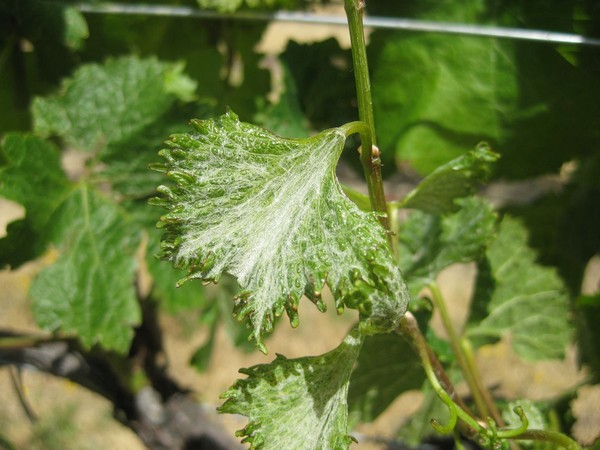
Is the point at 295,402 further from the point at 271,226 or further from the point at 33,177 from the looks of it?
the point at 33,177

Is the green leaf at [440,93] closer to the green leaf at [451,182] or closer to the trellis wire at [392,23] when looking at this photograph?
the trellis wire at [392,23]

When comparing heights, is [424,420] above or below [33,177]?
below

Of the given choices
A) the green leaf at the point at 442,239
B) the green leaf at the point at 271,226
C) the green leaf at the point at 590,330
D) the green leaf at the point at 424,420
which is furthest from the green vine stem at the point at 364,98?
the green leaf at the point at 424,420

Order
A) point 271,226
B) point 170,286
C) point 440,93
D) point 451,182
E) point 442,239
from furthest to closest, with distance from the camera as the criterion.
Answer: point 170,286
point 440,93
point 442,239
point 451,182
point 271,226

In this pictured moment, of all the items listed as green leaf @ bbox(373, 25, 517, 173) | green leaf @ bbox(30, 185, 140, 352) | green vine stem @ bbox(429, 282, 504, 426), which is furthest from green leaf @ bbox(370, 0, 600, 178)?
green leaf @ bbox(30, 185, 140, 352)

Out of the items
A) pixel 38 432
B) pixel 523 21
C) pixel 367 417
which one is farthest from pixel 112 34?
pixel 38 432

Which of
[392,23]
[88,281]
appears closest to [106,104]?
[88,281]
